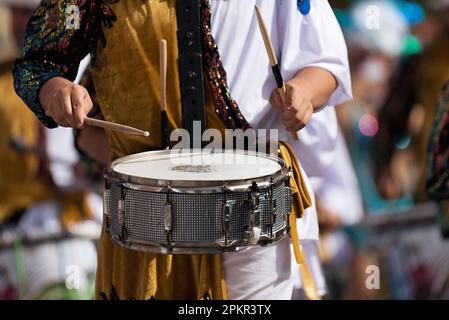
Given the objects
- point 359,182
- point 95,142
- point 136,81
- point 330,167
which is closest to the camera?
point 136,81

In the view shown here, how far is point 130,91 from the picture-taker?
237 centimetres

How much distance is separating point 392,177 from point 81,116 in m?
2.73

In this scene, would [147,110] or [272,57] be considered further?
[147,110]

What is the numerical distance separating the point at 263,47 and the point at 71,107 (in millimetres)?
464

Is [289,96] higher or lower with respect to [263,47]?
lower

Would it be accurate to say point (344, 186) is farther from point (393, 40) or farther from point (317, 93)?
point (317, 93)

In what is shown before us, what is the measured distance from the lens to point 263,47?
2383 mm

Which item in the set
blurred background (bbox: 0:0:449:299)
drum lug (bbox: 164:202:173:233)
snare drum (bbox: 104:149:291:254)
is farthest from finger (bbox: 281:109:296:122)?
blurred background (bbox: 0:0:449:299)

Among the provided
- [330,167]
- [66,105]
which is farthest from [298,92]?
[330,167]

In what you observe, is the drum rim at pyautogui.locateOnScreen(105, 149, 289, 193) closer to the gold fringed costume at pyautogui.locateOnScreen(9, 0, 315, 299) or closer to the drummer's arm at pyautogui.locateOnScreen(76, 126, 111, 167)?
the gold fringed costume at pyautogui.locateOnScreen(9, 0, 315, 299)

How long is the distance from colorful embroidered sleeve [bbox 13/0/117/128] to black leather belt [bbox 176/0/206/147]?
0.17 meters

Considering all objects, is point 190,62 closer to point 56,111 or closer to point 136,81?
point 136,81

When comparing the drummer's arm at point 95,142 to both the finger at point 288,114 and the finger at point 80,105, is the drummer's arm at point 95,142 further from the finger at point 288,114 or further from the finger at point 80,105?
the finger at point 288,114

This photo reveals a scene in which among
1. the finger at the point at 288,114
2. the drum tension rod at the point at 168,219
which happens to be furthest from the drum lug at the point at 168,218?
the finger at the point at 288,114
